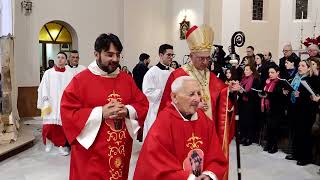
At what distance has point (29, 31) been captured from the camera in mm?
12742

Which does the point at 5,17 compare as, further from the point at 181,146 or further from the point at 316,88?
the point at 181,146

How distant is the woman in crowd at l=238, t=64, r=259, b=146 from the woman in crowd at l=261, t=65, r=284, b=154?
0.44m

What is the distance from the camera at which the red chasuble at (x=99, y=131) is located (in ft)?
10.9

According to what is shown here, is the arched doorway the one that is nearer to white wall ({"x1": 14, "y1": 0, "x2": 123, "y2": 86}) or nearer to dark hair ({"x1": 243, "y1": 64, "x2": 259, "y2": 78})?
white wall ({"x1": 14, "y1": 0, "x2": 123, "y2": 86})

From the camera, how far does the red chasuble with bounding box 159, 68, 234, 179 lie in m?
4.07

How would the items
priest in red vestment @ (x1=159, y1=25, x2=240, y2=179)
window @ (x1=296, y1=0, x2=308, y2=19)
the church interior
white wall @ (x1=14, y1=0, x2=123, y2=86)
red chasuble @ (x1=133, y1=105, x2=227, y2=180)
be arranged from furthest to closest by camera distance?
window @ (x1=296, y1=0, x2=308, y2=19), white wall @ (x1=14, y1=0, x2=123, y2=86), the church interior, priest in red vestment @ (x1=159, y1=25, x2=240, y2=179), red chasuble @ (x1=133, y1=105, x2=227, y2=180)

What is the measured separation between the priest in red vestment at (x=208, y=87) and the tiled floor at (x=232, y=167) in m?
2.17

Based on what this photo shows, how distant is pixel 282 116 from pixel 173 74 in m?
3.99

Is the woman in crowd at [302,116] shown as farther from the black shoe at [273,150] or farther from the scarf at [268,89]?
the black shoe at [273,150]

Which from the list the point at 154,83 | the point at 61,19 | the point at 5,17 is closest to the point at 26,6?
the point at 61,19

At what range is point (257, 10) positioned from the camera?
1630cm

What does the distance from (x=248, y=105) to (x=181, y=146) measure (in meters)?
5.84

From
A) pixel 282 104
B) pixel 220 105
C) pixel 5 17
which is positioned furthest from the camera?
pixel 5 17

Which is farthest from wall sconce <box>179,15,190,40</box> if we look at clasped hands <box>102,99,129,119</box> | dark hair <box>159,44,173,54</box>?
clasped hands <box>102,99,129,119</box>
